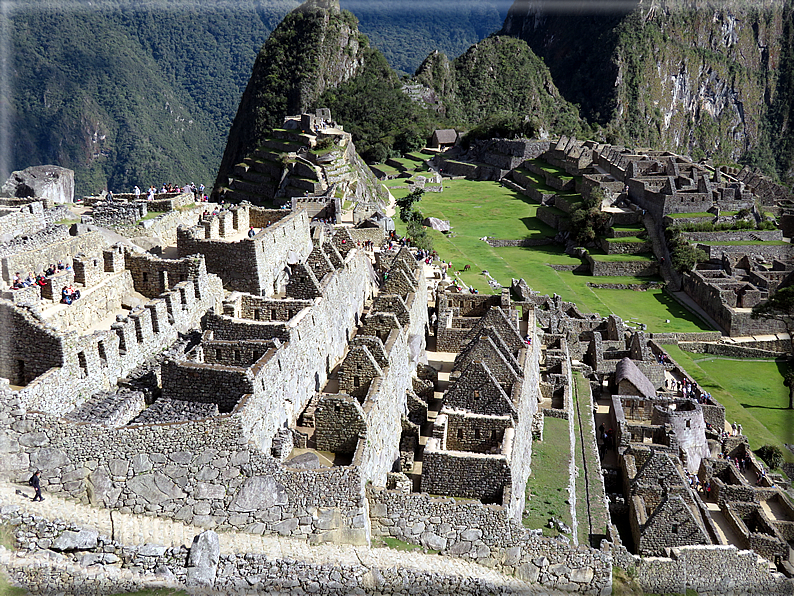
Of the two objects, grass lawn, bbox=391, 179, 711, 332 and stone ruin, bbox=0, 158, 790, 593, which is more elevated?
stone ruin, bbox=0, 158, 790, 593

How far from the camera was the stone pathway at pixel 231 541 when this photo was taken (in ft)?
40.5

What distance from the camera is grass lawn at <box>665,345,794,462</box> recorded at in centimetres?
3138

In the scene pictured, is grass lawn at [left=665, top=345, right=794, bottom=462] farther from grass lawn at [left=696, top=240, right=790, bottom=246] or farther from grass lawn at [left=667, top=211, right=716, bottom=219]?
grass lawn at [left=667, top=211, right=716, bottom=219]

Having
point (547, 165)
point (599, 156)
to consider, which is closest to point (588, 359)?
point (599, 156)

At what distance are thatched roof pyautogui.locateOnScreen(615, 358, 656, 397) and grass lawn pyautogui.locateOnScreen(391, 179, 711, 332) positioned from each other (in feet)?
38.1

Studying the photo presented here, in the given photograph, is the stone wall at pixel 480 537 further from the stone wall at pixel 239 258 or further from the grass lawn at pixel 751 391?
the grass lawn at pixel 751 391

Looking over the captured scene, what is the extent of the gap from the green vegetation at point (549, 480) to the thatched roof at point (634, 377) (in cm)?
584

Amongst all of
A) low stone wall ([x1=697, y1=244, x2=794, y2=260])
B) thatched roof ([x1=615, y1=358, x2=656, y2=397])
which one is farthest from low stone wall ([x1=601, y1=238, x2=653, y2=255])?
thatched roof ([x1=615, y1=358, x2=656, y2=397])

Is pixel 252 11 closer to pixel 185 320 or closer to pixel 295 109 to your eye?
pixel 295 109

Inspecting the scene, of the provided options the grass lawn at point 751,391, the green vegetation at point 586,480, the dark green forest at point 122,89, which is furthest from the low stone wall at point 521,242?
the green vegetation at point 586,480

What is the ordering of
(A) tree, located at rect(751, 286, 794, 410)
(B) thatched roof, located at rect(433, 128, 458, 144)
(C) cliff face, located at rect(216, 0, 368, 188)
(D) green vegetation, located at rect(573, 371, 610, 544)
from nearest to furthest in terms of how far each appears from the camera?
(D) green vegetation, located at rect(573, 371, 610, 544) → (A) tree, located at rect(751, 286, 794, 410) → (B) thatched roof, located at rect(433, 128, 458, 144) → (C) cliff face, located at rect(216, 0, 368, 188)

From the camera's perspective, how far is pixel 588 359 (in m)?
32.8

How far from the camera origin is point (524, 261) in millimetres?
56969

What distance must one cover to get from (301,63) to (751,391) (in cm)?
11743
